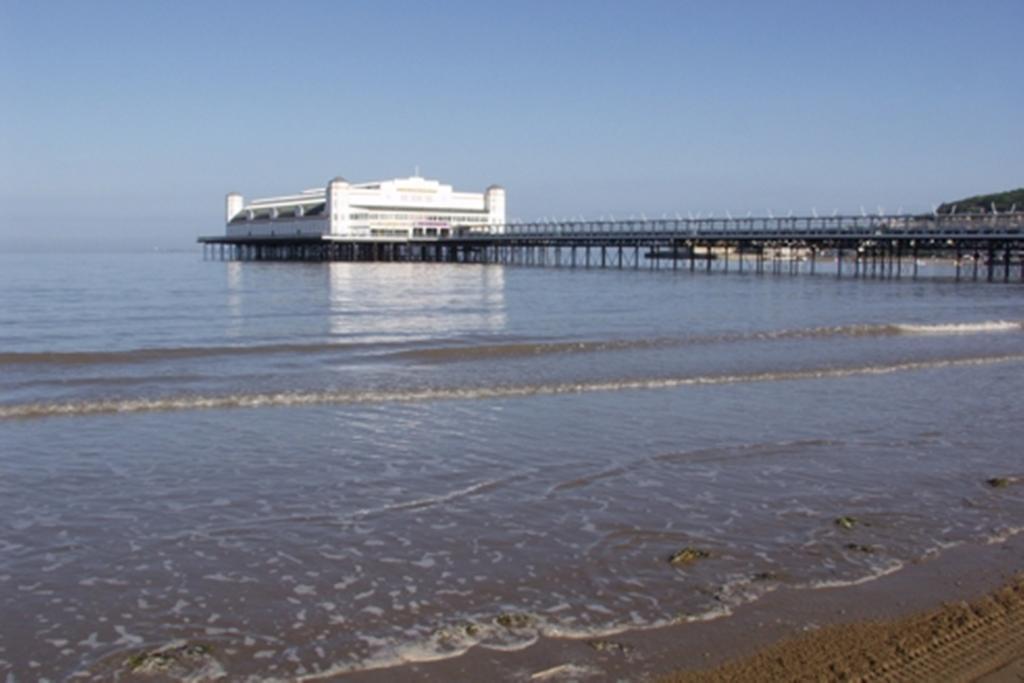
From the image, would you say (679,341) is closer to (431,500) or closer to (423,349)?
(423,349)

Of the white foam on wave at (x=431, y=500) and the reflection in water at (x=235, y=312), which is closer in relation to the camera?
the white foam on wave at (x=431, y=500)

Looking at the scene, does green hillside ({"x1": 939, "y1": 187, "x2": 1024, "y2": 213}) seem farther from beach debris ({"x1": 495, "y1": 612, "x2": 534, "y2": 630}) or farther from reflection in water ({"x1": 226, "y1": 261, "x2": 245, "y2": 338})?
beach debris ({"x1": 495, "y1": 612, "x2": 534, "y2": 630})

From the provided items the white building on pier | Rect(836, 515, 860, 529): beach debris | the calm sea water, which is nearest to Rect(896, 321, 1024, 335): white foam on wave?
the calm sea water

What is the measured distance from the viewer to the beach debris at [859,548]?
6.08 metres

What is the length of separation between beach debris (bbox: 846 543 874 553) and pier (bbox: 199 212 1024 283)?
1843 inches

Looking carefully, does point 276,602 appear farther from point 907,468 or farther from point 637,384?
point 637,384

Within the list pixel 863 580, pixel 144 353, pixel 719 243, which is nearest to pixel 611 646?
pixel 863 580

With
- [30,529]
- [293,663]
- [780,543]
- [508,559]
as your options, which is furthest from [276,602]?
[780,543]

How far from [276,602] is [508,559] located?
4.61 ft

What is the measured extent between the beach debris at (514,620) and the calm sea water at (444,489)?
0.10 feet

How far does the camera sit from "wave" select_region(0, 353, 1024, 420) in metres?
11.6

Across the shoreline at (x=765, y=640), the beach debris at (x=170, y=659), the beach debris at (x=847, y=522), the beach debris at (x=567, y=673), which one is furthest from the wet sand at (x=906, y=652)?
the beach debris at (x=170, y=659)

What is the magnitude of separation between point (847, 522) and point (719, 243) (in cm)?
6181

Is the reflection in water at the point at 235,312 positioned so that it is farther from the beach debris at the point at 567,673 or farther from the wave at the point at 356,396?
the beach debris at the point at 567,673
